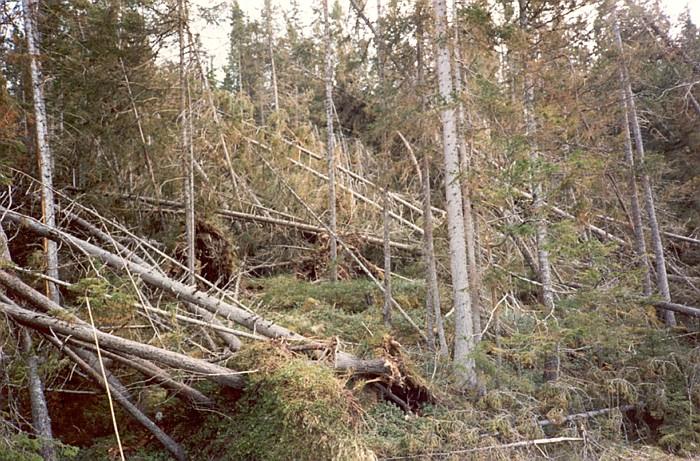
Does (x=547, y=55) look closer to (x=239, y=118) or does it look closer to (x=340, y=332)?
(x=340, y=332)

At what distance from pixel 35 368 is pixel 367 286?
6.86 m

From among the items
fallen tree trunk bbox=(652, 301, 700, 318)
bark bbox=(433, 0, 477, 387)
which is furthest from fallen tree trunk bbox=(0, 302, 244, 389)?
fallen tree trunk bbox=(652, 301, 700, 318)

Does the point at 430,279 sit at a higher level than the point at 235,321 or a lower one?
higher

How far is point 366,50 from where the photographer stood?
8.99 metres

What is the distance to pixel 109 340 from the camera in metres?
5.63

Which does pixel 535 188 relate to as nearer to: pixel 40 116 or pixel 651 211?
pixel 651 211

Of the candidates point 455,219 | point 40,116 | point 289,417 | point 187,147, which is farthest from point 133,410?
point 455,219

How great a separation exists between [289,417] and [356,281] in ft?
22.3

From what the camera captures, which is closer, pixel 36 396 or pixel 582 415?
pixel 36 396

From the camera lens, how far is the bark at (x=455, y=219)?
25.4 ft

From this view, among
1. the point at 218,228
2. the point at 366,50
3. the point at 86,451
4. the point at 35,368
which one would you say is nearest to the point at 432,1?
the point at 366,50

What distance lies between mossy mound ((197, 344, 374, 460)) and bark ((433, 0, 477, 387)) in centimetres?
255

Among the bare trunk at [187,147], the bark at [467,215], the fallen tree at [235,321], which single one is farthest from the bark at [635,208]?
the bare trunk at [187,147]

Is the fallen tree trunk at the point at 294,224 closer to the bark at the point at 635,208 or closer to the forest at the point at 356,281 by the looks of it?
the forest at the point at 356,281
